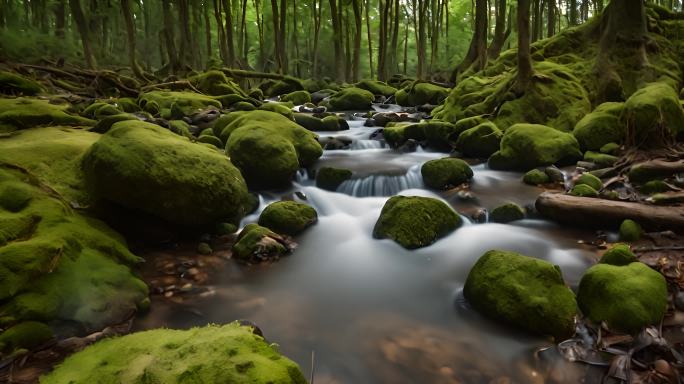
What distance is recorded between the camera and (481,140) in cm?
1027

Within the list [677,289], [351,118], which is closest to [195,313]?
[677,289]

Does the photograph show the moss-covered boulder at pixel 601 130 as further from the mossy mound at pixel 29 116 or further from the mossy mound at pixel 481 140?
the mossy mound at pixel 29 116

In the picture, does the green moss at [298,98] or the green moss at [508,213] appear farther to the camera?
the green moss at [298,98]

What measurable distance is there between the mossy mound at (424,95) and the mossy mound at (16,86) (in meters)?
14.4

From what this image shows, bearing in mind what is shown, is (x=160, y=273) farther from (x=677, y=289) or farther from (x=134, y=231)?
(x=677, y=289)

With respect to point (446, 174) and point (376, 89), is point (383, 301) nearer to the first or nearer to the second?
point (446, 174)

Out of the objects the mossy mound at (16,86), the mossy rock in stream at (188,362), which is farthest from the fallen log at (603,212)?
the mossy mound at (16,86)

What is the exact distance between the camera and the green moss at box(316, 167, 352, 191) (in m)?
8.65

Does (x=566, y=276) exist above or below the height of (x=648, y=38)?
below

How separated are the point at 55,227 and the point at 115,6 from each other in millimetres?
30179

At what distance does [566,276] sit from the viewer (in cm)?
503

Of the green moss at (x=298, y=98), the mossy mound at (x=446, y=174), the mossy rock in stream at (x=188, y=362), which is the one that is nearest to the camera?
the mossy rock in stream at (x=188, y=362)

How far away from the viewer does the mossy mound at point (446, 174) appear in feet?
27.4

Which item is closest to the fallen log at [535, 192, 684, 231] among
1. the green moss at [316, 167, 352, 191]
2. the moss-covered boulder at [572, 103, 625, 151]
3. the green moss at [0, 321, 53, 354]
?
the moss-covered boulder at [572, 103, 625, 151]
